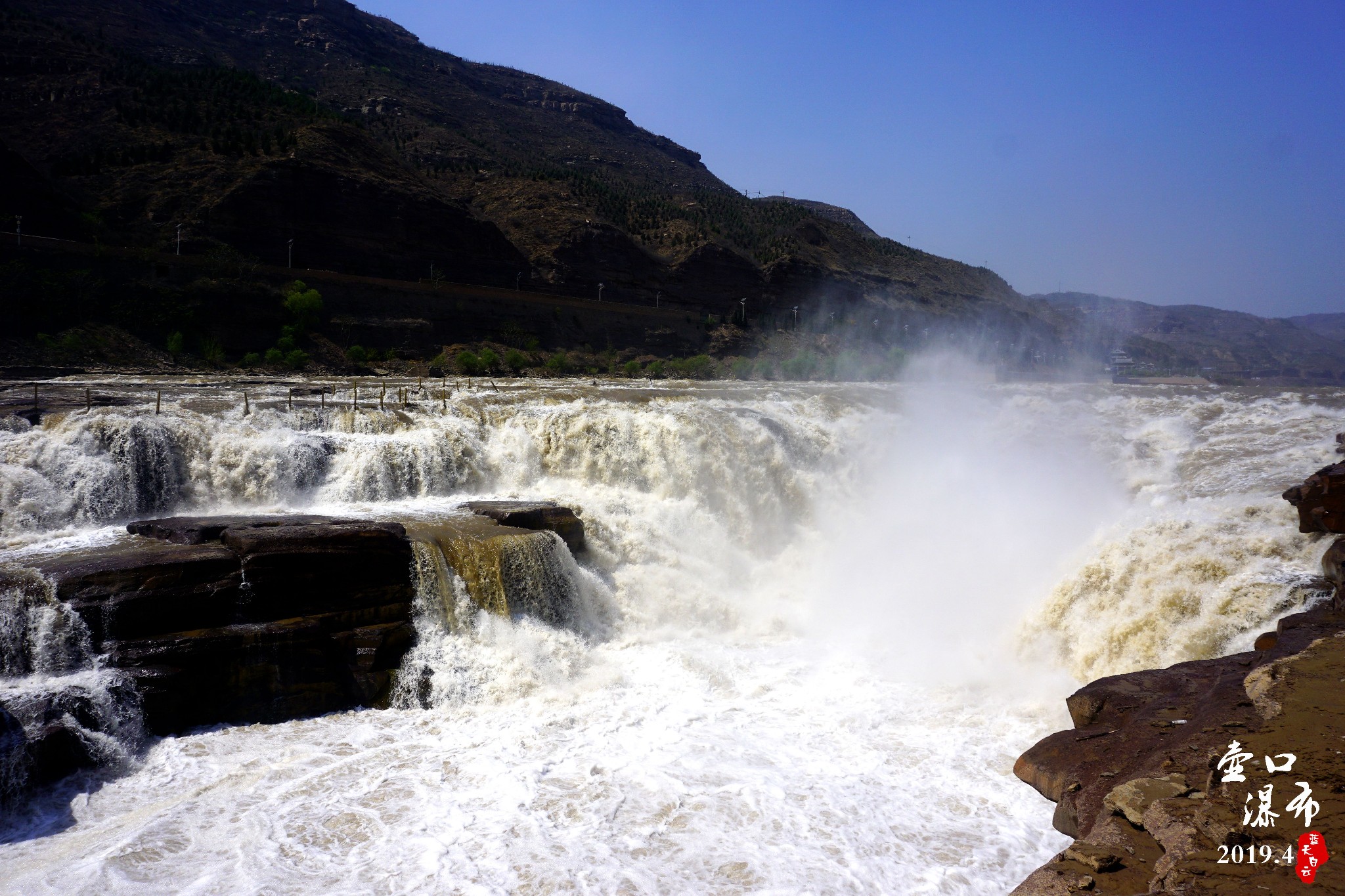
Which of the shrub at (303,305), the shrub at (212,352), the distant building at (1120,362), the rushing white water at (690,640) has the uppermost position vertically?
the distant building at (1120,362)

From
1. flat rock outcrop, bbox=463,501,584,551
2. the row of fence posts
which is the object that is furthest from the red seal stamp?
the row of fence posts

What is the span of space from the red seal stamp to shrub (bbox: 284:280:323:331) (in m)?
32.0

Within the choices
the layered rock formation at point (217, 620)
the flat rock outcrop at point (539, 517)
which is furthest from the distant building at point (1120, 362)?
the layered rock formation at point (217, 620)

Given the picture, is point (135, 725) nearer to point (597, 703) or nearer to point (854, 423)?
point (597, 703)

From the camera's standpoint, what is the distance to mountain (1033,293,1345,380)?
4981 cm

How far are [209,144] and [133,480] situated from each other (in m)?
31.6

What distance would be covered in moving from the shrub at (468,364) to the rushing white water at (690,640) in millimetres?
12081

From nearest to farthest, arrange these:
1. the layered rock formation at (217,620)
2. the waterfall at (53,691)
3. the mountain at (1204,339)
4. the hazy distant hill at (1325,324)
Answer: the waterfall at (53,691)
the layered rock formation at (217,620)
the mountain at (1204,339)
the hazy distant hill at (1325,324)

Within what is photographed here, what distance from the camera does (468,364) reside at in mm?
31656

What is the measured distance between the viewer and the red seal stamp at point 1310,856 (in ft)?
12.7

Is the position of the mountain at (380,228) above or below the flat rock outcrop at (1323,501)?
above

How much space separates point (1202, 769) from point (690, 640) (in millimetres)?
7506

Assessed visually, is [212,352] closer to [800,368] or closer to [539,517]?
[539,517]

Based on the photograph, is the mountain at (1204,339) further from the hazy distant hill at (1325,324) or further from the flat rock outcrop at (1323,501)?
the flat rock outcrop at (1323,501)
